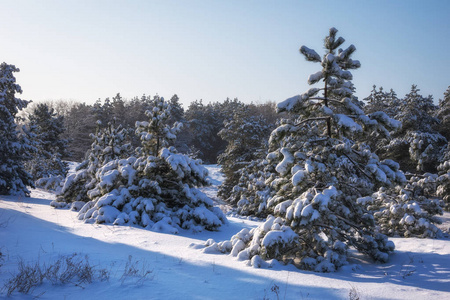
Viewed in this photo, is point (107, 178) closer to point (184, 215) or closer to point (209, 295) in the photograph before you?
point (184, 215)

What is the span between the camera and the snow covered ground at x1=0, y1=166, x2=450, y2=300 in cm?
408

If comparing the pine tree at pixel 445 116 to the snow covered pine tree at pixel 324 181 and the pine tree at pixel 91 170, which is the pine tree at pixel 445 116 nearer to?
the snow covered pine tree at pixel 324 181

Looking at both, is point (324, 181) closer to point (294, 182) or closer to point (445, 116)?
point (294, 182)

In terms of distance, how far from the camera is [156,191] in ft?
34.8

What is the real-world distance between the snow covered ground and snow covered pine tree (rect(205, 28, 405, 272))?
429mm

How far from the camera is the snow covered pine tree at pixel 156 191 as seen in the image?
999 cm

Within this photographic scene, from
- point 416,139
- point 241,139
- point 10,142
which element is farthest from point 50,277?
point 416,139

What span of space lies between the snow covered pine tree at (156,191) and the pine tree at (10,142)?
7477 mm

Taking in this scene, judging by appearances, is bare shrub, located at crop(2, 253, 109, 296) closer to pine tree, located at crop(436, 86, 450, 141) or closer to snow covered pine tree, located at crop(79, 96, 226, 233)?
snow covered pine tree, located at crop(79, 96, 226, 233)

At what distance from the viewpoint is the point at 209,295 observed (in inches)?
161

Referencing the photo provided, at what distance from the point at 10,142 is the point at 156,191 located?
34.2ft

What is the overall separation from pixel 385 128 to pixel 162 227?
6960 millimetres

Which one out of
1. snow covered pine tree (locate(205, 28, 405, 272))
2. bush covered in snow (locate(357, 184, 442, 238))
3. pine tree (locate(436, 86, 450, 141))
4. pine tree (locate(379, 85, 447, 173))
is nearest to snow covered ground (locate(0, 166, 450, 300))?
snow covered pine tree (locate(205, 28, 405, 272))

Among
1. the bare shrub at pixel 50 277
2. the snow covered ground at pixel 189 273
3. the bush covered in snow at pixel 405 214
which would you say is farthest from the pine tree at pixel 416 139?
the bare shrub at pixel 50 277
